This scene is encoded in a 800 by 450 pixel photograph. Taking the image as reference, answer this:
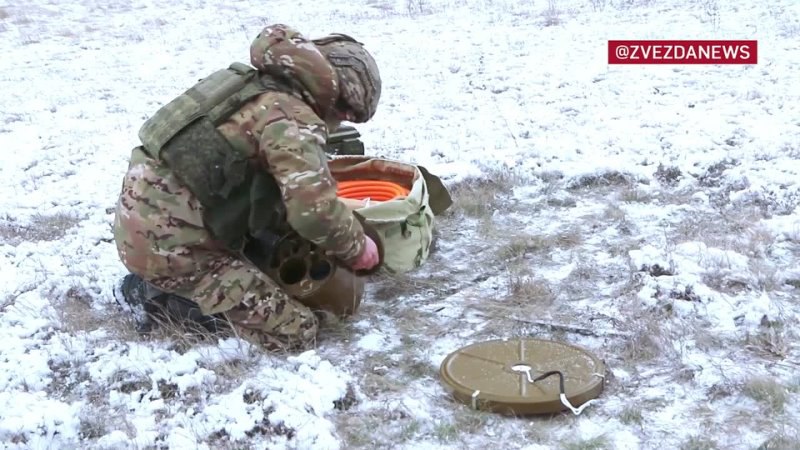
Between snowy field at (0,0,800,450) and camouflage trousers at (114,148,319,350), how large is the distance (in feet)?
0.44

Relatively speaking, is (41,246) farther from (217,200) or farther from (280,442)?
(280,442)

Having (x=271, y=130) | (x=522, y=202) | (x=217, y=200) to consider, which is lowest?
(x=522, y=202)

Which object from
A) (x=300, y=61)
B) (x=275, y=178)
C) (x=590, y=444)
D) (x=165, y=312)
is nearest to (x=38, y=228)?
(x=165, y=312)

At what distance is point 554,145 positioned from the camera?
7.02 meters

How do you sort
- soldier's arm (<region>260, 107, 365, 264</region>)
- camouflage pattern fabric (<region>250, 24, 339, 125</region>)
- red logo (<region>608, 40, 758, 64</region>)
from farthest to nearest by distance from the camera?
1. red logo (<region>608, 40, 758, 64</region>)
2. camouflage pattern fabric (<region>250, 24, 339, 125</region>)
3. soldier's arm (<region>260, 107, 365, 264</region>)

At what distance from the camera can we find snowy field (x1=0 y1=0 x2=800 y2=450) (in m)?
3.42

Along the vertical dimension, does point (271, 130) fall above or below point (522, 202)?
above

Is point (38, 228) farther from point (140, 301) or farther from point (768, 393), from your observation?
point (768, 393)

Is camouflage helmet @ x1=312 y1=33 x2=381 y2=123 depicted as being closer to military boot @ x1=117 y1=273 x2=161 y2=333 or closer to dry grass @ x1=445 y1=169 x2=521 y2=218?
military boot @ x1=117 y1=273 x2=161 y2=333

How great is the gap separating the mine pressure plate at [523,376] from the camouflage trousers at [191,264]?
79cm

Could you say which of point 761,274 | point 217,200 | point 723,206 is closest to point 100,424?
point 217,200

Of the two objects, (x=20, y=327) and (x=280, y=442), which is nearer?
(x=280, y=442)

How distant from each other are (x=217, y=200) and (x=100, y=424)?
104 centimetres

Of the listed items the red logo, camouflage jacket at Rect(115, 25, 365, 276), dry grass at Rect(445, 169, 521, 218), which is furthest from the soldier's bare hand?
the red logo
